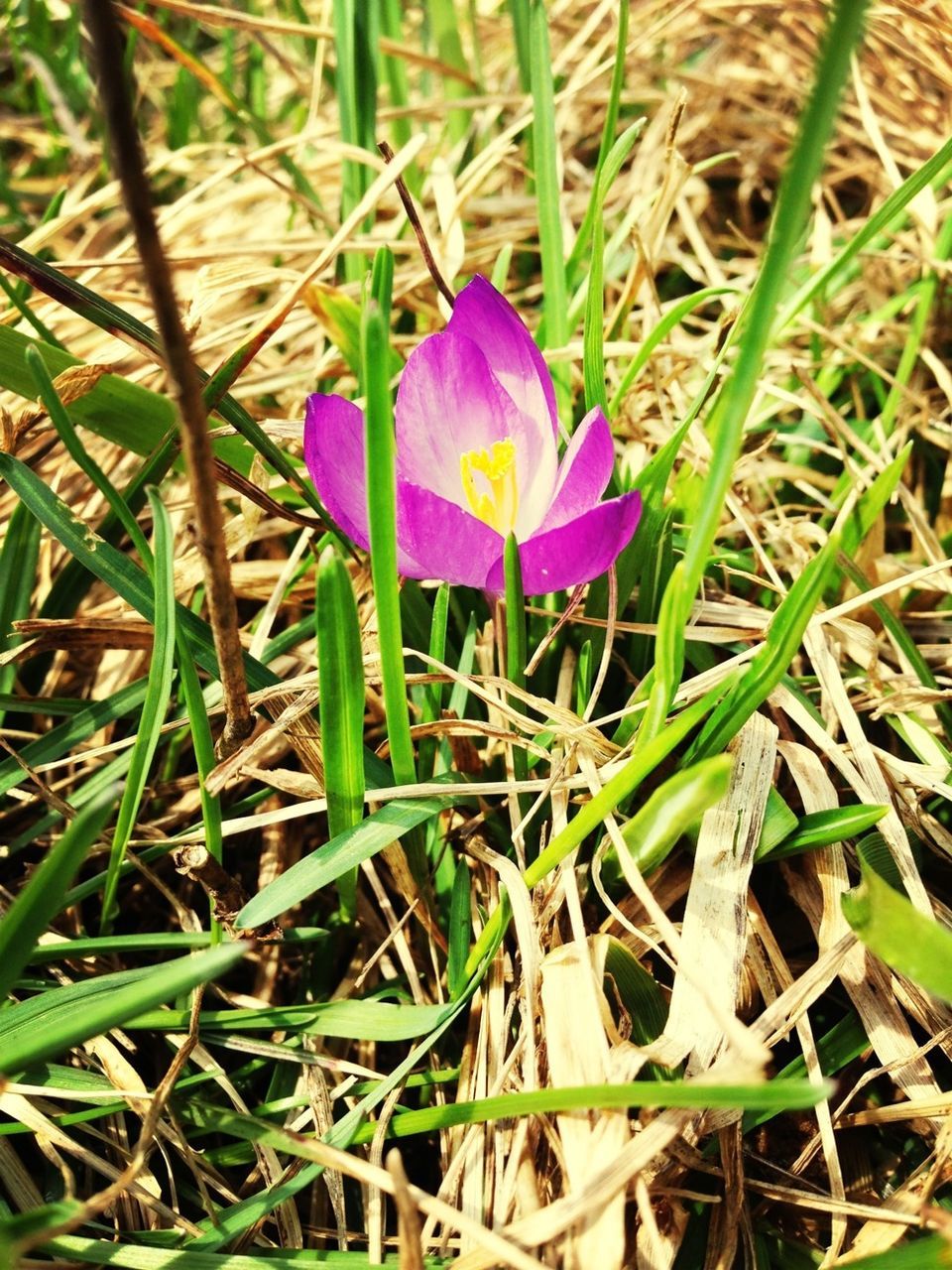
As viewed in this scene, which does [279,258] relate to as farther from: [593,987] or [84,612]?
[593,987]

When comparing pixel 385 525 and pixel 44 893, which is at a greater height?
pixel 385 525

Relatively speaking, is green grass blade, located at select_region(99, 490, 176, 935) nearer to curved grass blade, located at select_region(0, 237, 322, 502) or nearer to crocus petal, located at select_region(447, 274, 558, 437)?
curved grass blade, located at select_region(0, 237, 322, 502)

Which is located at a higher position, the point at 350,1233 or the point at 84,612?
the point at 84,612

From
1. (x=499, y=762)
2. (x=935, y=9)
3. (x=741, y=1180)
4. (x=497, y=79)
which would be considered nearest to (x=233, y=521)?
(x=499, y=762)

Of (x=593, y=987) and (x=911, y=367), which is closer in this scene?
(x=593, y=987)

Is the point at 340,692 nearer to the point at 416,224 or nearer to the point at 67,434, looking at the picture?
the point at 67,434

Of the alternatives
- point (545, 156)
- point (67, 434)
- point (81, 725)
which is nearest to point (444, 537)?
point (67, 434)

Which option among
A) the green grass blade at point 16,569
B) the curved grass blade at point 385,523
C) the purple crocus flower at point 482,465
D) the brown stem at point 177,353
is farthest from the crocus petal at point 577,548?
the green grass blade at point 16,569

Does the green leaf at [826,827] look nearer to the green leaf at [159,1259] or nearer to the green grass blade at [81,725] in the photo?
the green leaf at [159,1259]
